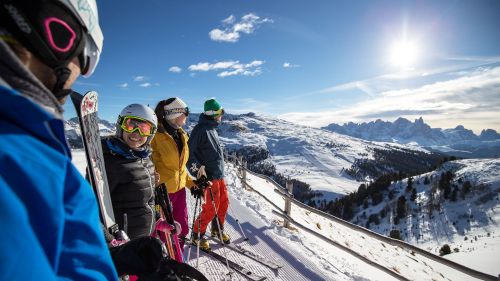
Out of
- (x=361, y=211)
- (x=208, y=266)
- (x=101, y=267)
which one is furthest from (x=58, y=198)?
(x=361, y=211)

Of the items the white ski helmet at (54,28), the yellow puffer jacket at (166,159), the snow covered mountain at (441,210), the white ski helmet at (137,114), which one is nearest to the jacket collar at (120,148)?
the white ski helmet at (137,114)

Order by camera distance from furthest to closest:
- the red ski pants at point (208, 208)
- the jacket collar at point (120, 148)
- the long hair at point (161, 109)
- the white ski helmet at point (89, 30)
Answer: the red ski pants at point (208, 208)
the long hair at point (161, 109)
the jacket collar at point (120, 148)
the white ski helmet at point (89, 30)

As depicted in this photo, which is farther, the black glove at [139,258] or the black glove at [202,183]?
the black glove at [202,183]

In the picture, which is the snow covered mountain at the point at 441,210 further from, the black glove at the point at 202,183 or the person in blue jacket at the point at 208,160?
the black glove at the point at 202,183

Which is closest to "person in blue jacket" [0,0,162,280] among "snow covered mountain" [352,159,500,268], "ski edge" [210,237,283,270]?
"ski edge" [210,237,283,270]

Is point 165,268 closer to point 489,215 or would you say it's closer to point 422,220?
point 422,220

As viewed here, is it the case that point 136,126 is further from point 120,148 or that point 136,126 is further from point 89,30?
point 89,30

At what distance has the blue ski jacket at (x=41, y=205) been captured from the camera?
565 mm

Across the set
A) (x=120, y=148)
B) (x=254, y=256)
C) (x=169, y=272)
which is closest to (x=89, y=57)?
(x=169, y=272)

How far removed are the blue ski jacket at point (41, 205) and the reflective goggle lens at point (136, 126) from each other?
99.9 inches

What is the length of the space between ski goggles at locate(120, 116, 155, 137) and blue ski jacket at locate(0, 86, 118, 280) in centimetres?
254

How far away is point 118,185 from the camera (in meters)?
3.01

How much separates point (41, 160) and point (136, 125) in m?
2.72

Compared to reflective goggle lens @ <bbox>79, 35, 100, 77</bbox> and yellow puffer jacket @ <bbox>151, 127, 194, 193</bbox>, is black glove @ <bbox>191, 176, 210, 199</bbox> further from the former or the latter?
reflective goggle lens @ <bbox>79, 35, 100, 77</bbox>
